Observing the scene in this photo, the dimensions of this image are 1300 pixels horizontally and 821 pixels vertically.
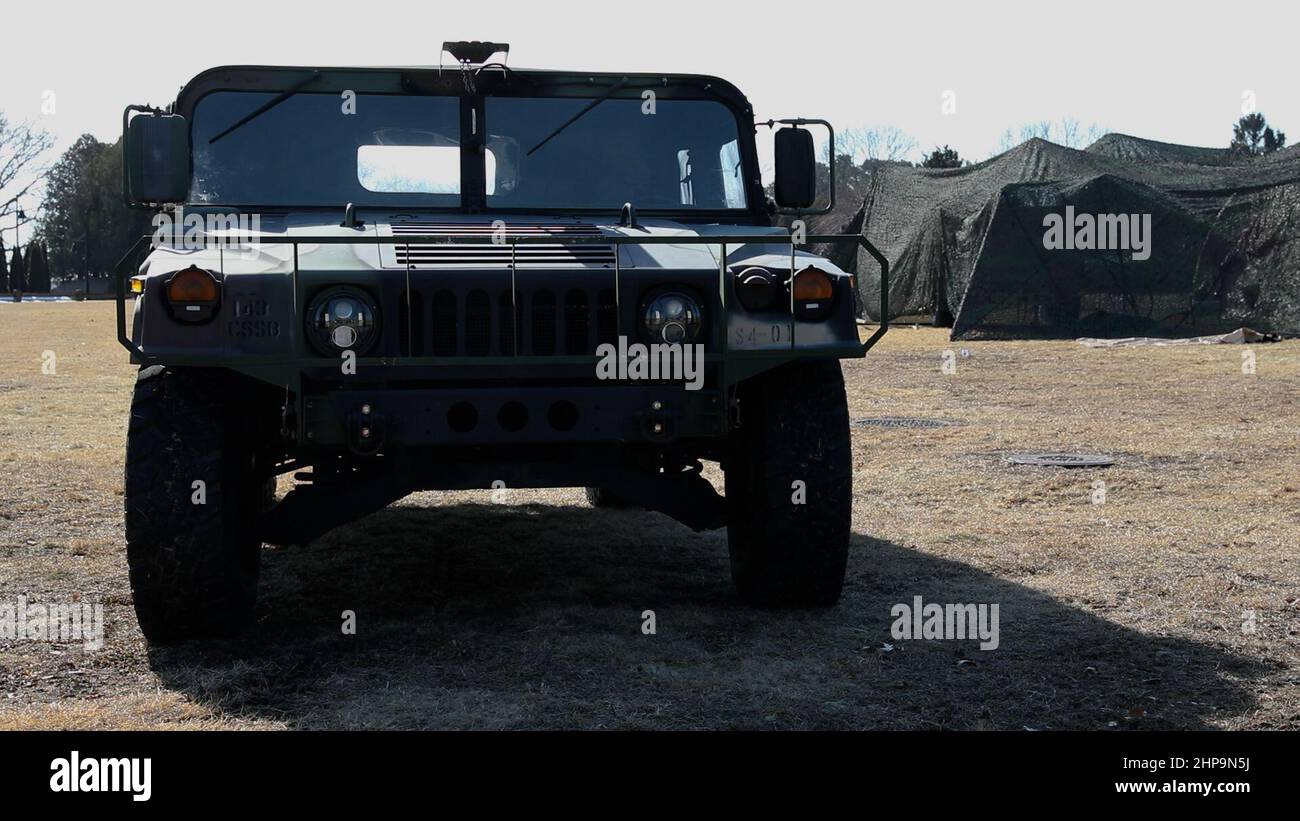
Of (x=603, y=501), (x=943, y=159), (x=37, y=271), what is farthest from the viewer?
(x=37, y=271)

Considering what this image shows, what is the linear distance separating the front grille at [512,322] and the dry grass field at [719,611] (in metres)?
1.02

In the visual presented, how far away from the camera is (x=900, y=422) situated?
11.5m

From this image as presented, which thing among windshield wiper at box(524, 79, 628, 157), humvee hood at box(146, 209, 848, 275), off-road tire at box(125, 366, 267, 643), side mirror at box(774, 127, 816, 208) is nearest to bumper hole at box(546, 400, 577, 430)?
humvee hood at box(146, 209, 848, 275)

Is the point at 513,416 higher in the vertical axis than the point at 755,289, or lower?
lower

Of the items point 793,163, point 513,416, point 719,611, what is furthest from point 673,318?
point 793,163

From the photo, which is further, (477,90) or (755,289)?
(477,90)

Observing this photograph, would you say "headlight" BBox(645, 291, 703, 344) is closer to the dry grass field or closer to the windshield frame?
the dry grass field

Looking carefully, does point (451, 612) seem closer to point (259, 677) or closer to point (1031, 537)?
point (259, 677)

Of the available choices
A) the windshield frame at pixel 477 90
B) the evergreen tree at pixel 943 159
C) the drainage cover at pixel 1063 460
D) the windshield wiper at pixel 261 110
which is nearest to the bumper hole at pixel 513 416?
the windshield frame at pixel 477 90

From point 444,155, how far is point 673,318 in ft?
5.55

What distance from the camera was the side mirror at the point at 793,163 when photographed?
6.26 metres

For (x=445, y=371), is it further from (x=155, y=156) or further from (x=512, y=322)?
(x=155, y=156)

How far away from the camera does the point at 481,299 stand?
468 centimetres

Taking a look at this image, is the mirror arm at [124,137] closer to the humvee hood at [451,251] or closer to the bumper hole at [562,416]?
the humvee hood at [451,251]
